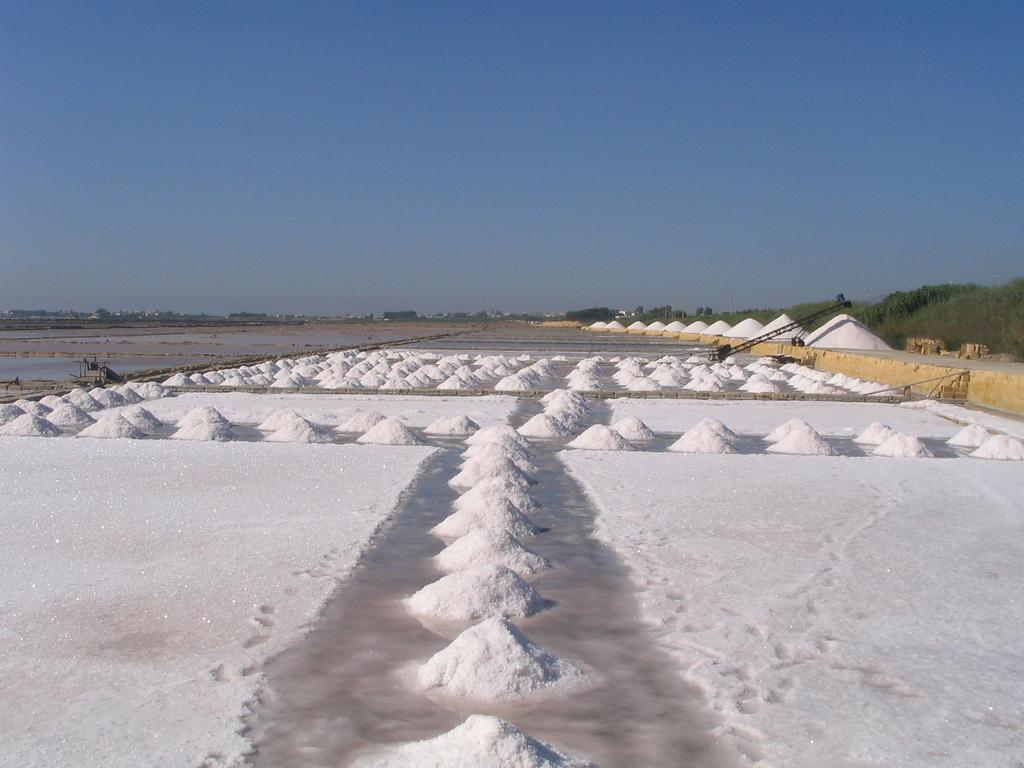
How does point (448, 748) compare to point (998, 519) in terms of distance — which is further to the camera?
point (998, 519)

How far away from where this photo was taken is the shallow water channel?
2600 mm

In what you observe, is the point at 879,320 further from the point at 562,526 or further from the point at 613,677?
the point at 613,677

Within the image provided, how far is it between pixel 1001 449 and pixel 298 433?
576cm

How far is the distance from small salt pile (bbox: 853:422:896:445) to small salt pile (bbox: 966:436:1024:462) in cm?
73

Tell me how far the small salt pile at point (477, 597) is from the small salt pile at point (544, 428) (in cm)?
510

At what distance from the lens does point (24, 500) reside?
5535mm

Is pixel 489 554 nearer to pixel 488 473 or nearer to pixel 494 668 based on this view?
pixel 494 668

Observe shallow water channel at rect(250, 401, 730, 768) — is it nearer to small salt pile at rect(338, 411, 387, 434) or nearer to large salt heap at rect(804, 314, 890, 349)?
small salt pile at rect(338, 411, 387, 434)

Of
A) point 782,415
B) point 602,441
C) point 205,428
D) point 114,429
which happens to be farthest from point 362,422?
point 782,415

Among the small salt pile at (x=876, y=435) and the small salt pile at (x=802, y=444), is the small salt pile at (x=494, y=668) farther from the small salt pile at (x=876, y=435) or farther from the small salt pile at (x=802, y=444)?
the small salt pile at (x=876, y=435)

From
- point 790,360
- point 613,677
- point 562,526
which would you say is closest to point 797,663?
point 613,677

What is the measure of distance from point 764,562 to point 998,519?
188 centimetres

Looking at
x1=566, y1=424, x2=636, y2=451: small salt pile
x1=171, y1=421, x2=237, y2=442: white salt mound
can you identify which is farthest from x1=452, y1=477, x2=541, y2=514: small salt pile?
x1=171, y1=421, x2=237, y2=442: white salt mound

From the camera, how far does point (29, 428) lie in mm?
8398
